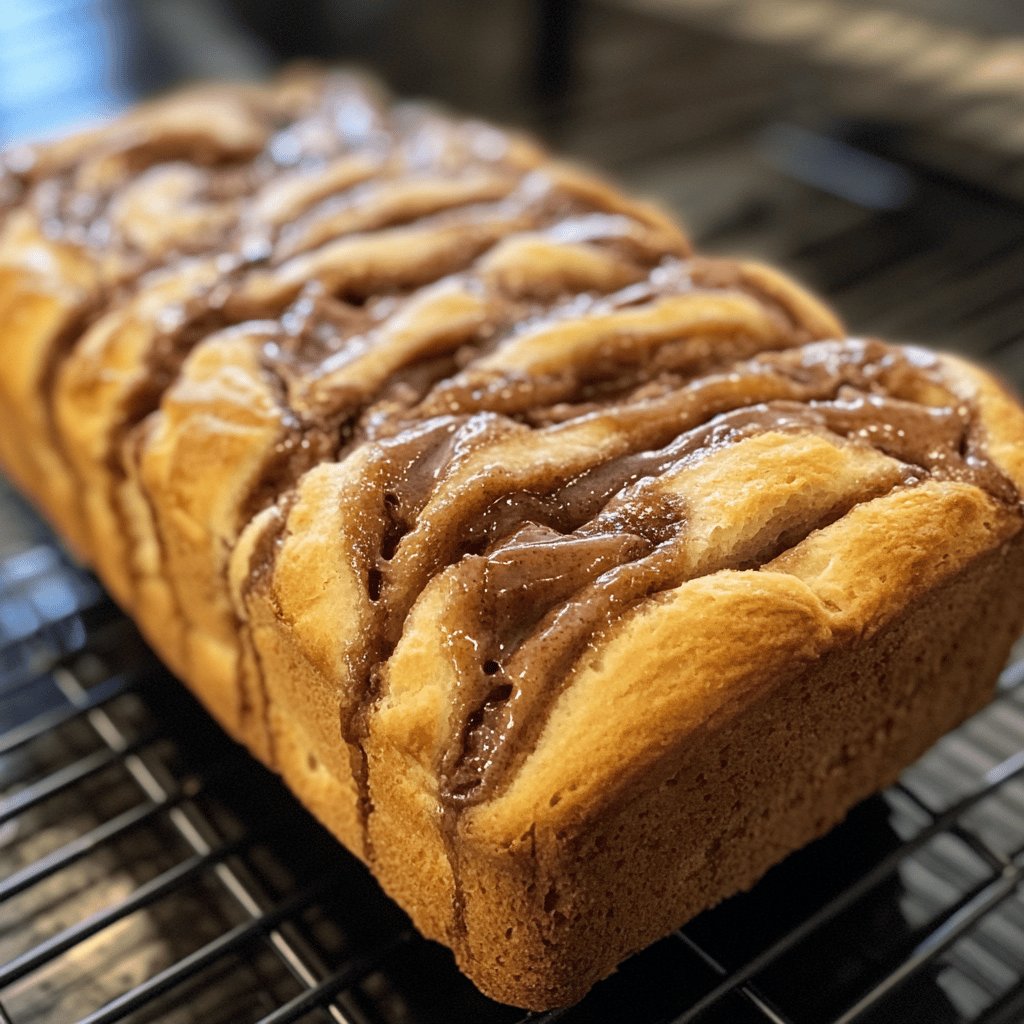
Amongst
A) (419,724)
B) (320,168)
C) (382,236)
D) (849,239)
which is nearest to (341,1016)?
(419,724)

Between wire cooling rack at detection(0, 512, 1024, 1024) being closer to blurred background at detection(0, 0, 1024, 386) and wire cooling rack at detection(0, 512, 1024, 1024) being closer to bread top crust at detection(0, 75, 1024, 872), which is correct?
bread top crust at detection(0, 75, 1024, 872)

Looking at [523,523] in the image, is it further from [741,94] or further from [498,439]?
[741,94]

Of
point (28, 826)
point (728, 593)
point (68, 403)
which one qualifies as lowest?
point (28, 826)

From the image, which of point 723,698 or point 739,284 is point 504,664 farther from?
point 739,284

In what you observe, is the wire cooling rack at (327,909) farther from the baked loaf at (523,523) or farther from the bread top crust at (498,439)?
the bread top crust at (498,439)

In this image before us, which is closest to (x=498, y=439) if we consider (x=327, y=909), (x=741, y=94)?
(x=327, y=909)

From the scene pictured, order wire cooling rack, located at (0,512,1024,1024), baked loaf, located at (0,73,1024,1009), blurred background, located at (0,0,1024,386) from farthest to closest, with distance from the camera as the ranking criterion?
blurred background, located at (0,0,1024,386) < wire cooling rack, located at (0,512,1024,1024) < baked loaf, located at (0,73,1024,1009)

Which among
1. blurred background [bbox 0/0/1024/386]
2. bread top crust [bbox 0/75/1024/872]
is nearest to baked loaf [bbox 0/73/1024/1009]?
bread top crust [bbox 0/75/1024/872]
